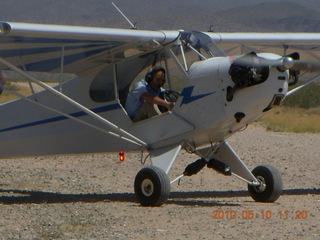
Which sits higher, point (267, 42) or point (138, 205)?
point (267, 42)

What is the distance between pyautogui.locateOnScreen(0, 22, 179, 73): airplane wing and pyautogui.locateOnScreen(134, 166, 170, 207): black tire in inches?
72.3

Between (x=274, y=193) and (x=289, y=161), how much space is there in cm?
497

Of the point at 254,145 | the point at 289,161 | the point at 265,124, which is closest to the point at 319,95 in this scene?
the point at 265,124

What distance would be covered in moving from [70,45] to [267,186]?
338 cm

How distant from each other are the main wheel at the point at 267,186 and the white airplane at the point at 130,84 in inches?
0.6

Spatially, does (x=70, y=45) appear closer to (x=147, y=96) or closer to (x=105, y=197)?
(x=147, y=96)

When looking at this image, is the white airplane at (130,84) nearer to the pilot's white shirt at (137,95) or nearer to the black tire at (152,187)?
the black tire at (152,187)

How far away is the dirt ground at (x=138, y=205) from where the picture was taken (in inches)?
353

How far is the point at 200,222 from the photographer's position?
960cm

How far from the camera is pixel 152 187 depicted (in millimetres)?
11094

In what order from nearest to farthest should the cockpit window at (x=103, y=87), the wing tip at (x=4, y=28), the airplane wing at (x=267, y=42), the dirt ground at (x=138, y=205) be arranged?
the dirt ground at (x=138, y=205) < the wing tip at (x=4, y=28) < the cockpit window at (x=103, y=87) < the airplane wing at (x=267, y=42)

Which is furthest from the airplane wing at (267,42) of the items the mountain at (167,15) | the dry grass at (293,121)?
the mountain at (167,15)

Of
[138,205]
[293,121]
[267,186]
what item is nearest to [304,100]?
[293,121]

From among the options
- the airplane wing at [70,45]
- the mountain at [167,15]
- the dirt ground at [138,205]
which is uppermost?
the mountain at [167,15]
